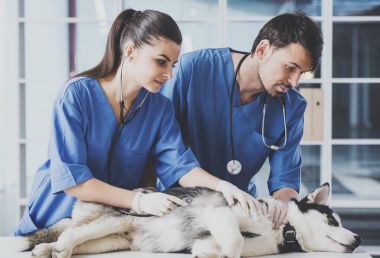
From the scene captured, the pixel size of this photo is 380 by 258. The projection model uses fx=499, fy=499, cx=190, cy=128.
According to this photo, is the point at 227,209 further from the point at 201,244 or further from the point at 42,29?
the point at 42,29

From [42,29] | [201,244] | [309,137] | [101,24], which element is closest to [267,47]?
[201,244]

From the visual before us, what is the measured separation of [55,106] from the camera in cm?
139

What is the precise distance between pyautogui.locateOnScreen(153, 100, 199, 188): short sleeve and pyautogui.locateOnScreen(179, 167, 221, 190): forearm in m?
0.01

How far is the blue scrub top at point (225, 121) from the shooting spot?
5.51 feet

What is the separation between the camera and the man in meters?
1.67

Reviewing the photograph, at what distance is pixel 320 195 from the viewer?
1.45 meters

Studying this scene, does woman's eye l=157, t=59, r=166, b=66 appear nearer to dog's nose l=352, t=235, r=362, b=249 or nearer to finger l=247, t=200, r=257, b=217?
finger l=247, t=200, r=257, b=217

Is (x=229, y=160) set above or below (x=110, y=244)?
above

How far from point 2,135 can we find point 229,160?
95.5 inches

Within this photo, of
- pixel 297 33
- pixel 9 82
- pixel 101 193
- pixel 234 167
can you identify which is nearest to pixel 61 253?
pixel 101 193

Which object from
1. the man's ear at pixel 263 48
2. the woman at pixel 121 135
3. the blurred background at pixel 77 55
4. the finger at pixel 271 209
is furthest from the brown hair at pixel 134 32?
the blurred background at pixel 77 55

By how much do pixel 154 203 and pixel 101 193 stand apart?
14 cm

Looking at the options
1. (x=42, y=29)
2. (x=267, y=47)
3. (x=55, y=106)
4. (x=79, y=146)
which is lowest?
(x=79, y=146)

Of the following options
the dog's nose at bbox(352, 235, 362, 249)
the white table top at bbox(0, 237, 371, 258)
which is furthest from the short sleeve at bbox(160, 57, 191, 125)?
the dog's nose at bbox(352, 235, 362, 249)
